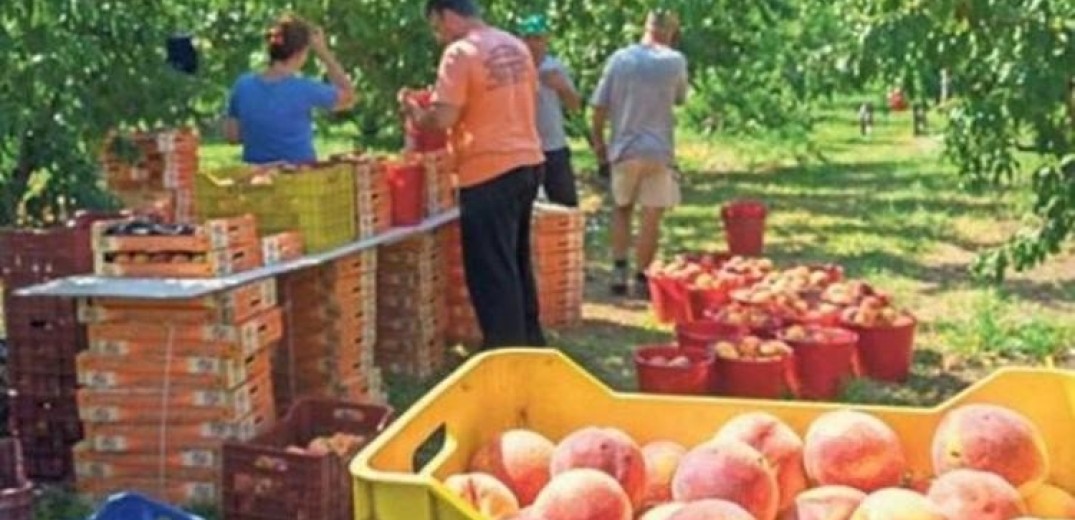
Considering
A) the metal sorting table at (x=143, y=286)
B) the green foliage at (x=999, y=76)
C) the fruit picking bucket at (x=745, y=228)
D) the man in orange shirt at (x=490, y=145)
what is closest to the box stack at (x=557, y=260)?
the man in orange shirt at (x=490, y=145)

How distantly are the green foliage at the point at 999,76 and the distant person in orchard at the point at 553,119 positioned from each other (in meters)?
2.30

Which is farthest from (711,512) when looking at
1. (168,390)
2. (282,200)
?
(282,200)

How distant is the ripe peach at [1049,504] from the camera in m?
2.56

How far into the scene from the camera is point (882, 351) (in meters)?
8.20

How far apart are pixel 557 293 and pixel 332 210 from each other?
2.64 meters

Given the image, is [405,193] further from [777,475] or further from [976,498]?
[976,498]

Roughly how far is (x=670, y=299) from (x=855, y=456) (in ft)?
22.6

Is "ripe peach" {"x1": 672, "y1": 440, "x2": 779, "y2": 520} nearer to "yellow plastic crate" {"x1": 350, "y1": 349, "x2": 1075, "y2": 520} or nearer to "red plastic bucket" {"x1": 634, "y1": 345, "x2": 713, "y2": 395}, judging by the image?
"yellow plastic crate" {"x1": 350, "y1": 349, "x2": 1075, "y2": 520}

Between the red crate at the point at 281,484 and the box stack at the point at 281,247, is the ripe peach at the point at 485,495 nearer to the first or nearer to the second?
the red crate at the point at 281,484

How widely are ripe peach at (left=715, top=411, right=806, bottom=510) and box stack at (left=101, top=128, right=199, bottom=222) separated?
15.0 feet

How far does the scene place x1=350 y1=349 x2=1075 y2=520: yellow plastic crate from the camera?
107 inches

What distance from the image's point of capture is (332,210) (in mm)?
7020

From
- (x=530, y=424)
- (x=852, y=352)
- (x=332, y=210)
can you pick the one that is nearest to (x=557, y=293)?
(x=852, y=352)

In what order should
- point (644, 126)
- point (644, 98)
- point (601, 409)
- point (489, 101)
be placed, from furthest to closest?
point (644, 126)
point (644, 98)
point (489, 101)
point (601, 409)
